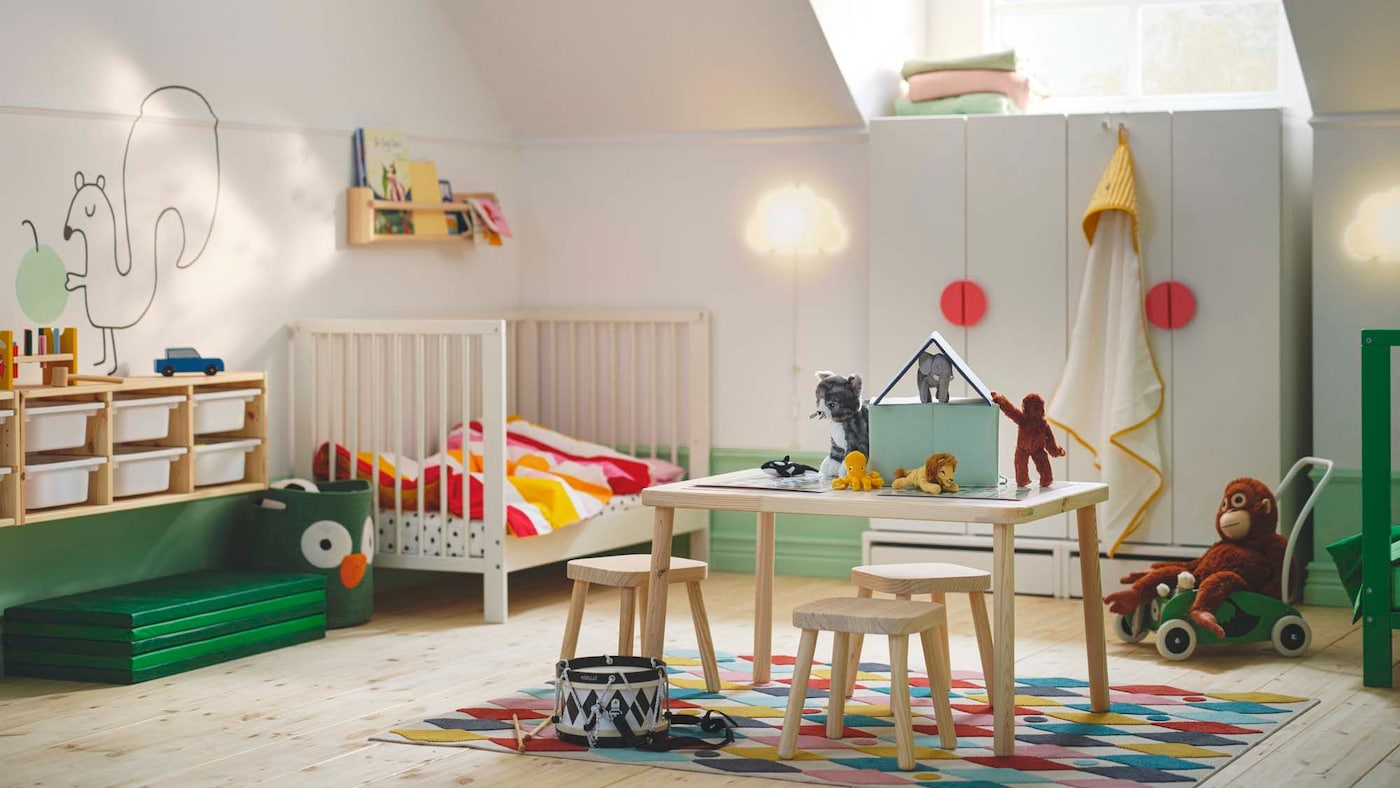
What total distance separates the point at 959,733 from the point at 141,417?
7.51ft

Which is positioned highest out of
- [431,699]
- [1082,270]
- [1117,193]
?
[1117,193]

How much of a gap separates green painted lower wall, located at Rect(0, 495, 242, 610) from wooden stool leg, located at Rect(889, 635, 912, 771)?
2.36 m

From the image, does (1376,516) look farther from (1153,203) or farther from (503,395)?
(503,395)

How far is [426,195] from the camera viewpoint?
5699 mm

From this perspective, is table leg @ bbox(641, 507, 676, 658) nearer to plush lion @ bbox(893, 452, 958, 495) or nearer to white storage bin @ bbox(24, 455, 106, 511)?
plush lion @ bbox(893, 452, 958, 495)

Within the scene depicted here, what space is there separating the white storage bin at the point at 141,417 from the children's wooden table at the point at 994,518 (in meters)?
1.47

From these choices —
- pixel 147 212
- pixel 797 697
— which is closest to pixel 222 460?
pixel 147 212

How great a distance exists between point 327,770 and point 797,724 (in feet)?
3.10

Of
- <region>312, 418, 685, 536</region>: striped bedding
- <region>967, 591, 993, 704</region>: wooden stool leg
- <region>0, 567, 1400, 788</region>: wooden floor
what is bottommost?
<region>0, 567, 1400, 788</region>: wooden floor

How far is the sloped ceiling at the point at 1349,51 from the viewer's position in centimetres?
470

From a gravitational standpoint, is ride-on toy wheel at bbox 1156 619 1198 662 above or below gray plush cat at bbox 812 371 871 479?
below

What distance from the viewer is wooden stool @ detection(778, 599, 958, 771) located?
3.21 meters

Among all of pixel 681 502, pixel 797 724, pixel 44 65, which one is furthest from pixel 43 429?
pixel 797 724

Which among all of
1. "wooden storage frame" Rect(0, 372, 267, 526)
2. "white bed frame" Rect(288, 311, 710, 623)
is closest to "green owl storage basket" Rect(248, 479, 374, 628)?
"wooden storage frame" Rect(0, 372, 267, 526)
